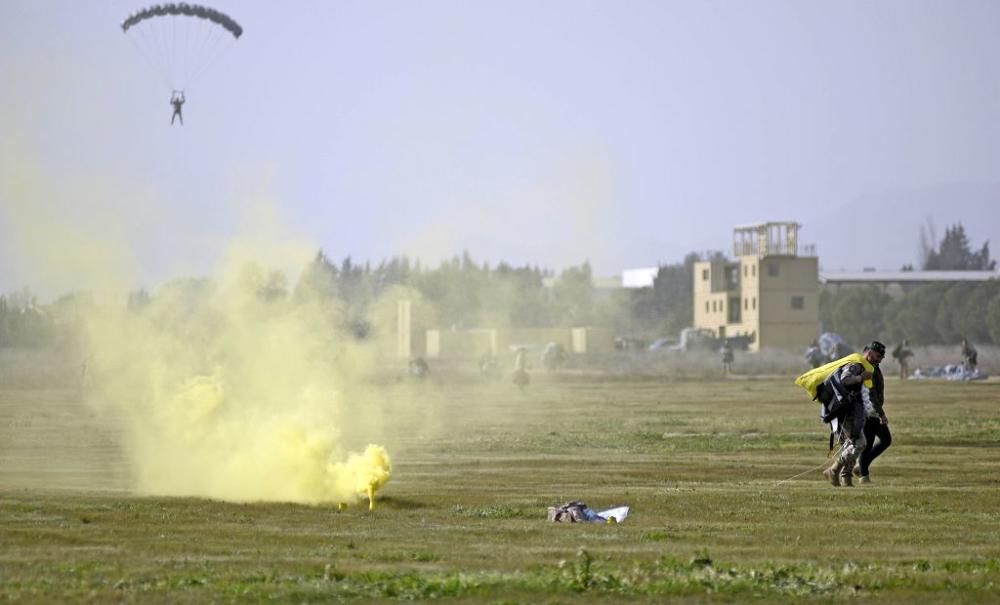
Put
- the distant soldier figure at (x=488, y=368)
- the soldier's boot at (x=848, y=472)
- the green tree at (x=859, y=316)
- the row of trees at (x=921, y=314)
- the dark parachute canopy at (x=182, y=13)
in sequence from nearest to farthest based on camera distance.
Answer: the soldier's boot at (x=848, y=472) → the dark parachute canopy at (x=182, y=13) → the distant soldier figure at (x=488, y=368) → the row of trees at (x=921, y=314) → the green tree at (x=859, y=316)

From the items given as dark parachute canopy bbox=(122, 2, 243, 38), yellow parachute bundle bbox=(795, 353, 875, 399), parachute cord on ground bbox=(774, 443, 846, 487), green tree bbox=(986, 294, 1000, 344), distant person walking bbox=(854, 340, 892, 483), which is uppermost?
dark parachute canopy bbox=(122, 2, 243, 38)

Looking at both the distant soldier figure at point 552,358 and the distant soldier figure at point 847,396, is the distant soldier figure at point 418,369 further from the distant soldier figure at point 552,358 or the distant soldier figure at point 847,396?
the distant soldier figure at point 847,396

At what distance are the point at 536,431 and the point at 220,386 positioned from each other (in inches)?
738

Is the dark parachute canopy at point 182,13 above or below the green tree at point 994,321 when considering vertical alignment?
above

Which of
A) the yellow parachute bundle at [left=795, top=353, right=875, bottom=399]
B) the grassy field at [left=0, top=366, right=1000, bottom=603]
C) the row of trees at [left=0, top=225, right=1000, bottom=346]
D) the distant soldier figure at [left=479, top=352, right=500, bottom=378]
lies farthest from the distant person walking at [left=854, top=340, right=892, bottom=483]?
the distant soldier figure at [left=479, top=352, right=500, bottom=378]

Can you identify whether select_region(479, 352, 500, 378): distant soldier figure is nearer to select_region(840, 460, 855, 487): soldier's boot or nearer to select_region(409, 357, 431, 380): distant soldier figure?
select_region(409, 357, 431, 380): distant soldier figure

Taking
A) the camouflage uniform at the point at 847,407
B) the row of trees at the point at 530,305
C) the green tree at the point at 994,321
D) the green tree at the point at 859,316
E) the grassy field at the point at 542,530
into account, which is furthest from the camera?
the green tree at the point at 859,316

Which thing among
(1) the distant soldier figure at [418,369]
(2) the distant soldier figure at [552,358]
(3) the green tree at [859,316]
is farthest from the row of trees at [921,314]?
(1) the distant soldier figure at [418,369]

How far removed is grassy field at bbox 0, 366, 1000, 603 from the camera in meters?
17.1

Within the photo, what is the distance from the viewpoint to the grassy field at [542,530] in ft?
56.2

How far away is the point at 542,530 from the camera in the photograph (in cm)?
2267

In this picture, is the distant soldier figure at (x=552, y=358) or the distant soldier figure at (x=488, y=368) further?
the distant soldier figure at (x=552, y=358)

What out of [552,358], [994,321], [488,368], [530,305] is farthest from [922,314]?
[488,368]

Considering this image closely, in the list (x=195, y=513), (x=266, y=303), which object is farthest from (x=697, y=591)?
(x=266, y=303)
